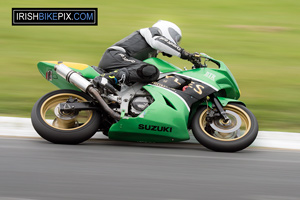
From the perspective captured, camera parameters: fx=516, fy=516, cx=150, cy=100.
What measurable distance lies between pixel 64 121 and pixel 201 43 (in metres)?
5.85

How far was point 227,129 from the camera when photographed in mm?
6062

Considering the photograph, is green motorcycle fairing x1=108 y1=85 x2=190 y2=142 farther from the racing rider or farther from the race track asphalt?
the racing rider

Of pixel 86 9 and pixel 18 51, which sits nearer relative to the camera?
pixel 18 51

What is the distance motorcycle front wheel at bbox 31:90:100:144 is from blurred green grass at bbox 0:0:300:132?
1.63 metres

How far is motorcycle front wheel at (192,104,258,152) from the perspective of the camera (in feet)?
19.3

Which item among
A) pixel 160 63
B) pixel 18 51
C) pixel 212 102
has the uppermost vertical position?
pixel 160 63

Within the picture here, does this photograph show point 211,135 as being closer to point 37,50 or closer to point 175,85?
point 175,85

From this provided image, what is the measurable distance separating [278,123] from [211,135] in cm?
181

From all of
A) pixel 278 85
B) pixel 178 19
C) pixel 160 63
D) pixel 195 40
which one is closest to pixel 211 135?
pixel 160 63

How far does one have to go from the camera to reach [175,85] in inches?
241

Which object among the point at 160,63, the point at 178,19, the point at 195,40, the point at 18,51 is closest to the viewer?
the point at 160,63

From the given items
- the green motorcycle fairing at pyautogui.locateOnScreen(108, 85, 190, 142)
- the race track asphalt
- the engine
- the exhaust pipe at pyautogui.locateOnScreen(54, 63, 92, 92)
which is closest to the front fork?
the green motorcycle fairing at pyautogui.locateOnScreen(108, 85, 190, 142)

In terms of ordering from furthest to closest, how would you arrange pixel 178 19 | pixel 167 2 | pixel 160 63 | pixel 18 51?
pixel 167 2 < pixel 178 19 < pixel 18 51 < pixel 160 63

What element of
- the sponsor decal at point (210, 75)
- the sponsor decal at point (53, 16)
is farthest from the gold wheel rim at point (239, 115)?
the sponsor decal at point (53, 16)
